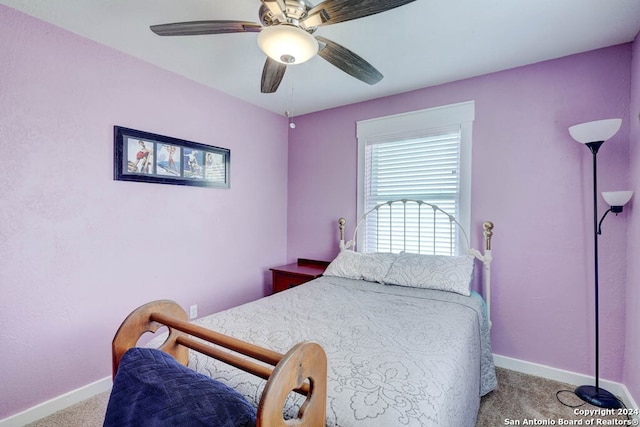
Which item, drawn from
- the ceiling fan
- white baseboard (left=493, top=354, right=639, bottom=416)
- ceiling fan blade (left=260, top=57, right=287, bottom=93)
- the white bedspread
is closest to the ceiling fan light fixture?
the ceiling fan

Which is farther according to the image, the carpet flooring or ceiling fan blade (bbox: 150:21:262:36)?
the carpet flooring

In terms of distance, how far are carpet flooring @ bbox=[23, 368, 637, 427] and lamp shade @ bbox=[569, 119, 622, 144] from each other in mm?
1719

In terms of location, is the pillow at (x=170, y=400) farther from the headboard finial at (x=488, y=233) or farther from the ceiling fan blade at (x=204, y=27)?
the headboard finial at (x=488, y=233)

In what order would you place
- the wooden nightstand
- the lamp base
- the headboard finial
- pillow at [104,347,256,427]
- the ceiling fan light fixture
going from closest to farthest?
pillow at [104,347,256,427], the ceiling fan light fixture, the lamp base, the headboard finial, the wooden nightstand

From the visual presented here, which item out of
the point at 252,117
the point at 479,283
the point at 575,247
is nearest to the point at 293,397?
the point at 479,283

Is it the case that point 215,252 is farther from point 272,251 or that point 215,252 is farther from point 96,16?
point 96,16

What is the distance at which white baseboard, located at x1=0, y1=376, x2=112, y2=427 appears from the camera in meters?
1.82

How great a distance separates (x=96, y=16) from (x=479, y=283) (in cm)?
332

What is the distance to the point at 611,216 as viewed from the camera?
215 centimetres

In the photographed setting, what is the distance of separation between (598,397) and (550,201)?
1336 mm

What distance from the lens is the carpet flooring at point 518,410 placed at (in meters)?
1.86

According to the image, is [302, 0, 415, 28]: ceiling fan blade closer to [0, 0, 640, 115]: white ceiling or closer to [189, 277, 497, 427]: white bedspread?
[0, 0, 640, 115]: white ceiling

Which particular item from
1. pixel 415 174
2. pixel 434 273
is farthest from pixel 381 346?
pixel 415 174

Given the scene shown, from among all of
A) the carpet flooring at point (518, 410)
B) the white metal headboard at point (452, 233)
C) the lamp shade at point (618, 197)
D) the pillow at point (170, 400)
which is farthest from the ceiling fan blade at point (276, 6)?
the carpet flooring at point (518, 410)
